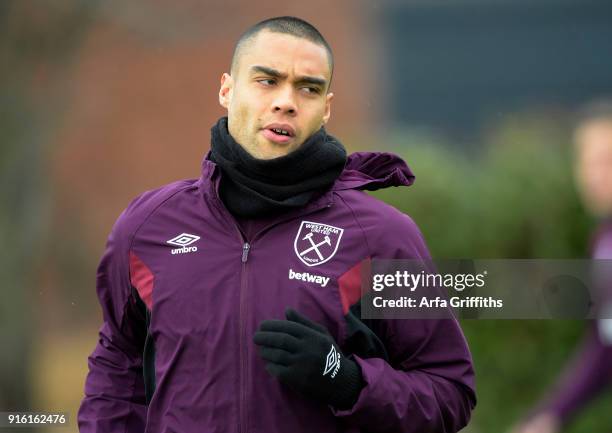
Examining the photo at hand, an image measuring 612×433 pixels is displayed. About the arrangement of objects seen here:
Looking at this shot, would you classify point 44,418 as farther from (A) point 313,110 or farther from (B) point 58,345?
(B) point 58,345

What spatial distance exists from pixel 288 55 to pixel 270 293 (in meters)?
0.72

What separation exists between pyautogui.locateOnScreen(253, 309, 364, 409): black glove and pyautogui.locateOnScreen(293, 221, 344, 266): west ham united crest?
0.22m

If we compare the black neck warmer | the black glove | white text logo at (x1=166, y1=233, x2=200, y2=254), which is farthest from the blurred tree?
the black glove

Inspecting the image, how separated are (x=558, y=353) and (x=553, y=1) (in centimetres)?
883

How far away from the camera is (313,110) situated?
11.8ft

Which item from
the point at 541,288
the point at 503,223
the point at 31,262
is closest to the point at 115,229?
the point at 541,288

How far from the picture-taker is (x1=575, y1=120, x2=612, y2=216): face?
6445mm

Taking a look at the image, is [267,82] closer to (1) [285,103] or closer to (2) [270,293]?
(1) [285,103]

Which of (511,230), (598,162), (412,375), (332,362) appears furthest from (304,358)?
(511,230)

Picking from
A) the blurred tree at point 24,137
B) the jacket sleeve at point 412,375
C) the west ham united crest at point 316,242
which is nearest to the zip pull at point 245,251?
the west ham united crest at point 316,242

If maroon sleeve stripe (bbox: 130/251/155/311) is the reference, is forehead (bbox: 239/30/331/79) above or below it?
above

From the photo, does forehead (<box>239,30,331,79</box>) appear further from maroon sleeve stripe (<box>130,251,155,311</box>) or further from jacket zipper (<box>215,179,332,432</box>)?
maroon sleeve stripe (<box>130,251,155,311</box>)

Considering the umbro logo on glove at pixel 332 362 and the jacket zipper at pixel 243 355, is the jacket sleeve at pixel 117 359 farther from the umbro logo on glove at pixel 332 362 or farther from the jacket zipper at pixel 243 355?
the umbro logo on glove at pixel 332 362

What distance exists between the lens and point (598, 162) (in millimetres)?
6520
